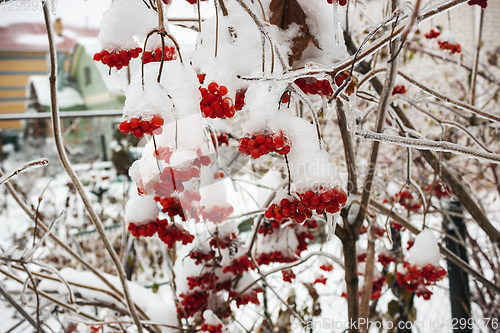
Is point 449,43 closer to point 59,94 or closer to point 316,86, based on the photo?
point 316,86

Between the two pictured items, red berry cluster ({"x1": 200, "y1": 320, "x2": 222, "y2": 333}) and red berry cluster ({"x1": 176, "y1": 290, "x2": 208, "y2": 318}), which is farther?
red berry cluster ({"x1": 176, "y1": 290, "x2": 208, "y2": 318})

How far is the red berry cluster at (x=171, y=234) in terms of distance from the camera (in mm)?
941

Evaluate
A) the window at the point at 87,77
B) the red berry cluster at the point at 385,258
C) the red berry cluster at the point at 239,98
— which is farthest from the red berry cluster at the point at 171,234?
the window at the point at 87,77

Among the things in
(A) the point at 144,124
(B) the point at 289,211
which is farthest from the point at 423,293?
(A) the point at 144,124

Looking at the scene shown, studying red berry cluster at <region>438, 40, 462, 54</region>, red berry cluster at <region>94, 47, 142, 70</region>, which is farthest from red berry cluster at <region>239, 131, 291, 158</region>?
red berry cluster at <region>438, 40, 462, 54</region>

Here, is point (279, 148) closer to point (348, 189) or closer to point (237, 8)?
point (237, 8)

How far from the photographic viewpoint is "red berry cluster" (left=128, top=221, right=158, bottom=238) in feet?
3.02

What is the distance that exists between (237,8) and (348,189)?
61cm

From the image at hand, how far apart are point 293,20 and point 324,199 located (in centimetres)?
40

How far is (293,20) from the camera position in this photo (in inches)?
27.5

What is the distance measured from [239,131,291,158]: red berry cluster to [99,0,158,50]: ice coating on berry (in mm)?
299

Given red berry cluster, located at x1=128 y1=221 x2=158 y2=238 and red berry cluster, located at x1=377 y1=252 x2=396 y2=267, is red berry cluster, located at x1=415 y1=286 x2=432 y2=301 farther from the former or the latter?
red berry cluster, located at x1=128 y1=221 x2=158 y2=238

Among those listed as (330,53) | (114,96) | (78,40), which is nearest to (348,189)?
(330,53)

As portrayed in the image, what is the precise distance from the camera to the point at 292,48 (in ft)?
2.25
